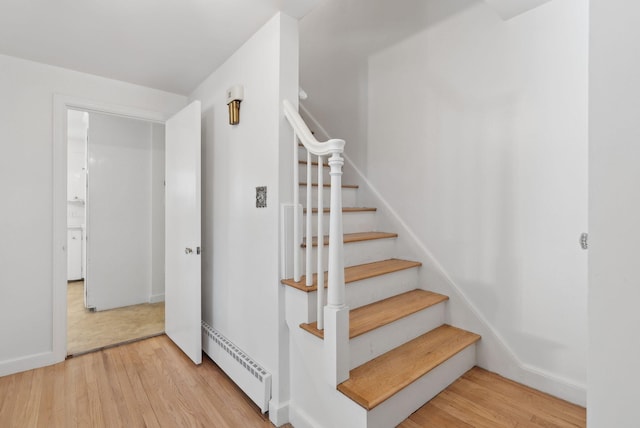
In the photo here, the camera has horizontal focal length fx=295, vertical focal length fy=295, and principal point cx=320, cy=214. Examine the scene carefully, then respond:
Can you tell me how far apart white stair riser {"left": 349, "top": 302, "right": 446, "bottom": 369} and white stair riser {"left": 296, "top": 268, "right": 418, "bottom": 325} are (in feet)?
0.75

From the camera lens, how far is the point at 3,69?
2104 millimetres

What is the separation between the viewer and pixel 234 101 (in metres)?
1.97

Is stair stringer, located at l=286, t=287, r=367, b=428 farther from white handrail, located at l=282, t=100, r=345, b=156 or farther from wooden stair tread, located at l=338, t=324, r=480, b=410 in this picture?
white handrail, located at l=282, t=100, r=345, b=156

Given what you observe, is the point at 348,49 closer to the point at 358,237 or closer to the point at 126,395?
the point at 358,237

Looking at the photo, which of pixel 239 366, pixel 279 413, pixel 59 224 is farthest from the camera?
pixel 59 224

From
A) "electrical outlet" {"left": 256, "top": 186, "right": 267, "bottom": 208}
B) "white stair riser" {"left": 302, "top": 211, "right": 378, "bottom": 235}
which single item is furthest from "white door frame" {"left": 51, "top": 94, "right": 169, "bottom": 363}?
"white stair riser" {"left": 302, "top": 211, "right": 378, "bottom": 235}

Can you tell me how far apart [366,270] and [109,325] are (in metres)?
2.78

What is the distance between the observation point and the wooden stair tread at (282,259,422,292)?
5.14 feet

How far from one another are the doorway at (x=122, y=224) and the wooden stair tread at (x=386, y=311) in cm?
239

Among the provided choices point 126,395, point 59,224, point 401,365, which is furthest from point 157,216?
point 401,365

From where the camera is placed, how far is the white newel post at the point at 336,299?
1.30 meters

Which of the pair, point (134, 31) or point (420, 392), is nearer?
point (420, 392)

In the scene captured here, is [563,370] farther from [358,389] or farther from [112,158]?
[112,158]

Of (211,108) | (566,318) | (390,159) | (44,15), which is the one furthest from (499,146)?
(44,15)
